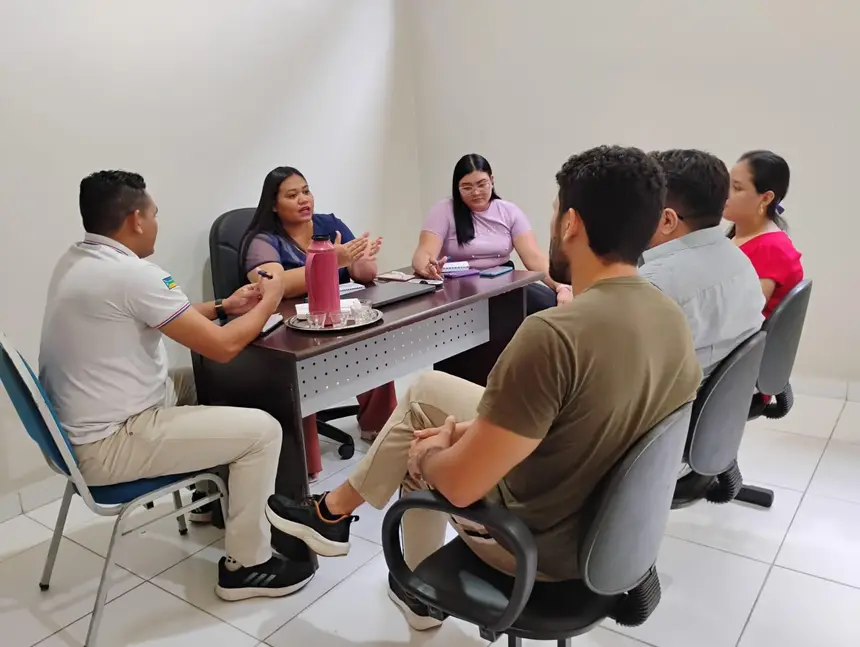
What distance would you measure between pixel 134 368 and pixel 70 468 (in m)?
0.30

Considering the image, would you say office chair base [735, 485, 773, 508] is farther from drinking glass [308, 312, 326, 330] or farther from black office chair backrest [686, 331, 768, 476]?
drinking glass [308, 312, 326, 330]

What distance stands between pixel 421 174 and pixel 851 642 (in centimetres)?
331

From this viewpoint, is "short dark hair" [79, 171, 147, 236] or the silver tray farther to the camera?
the silver tray

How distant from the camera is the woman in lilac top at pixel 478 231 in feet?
9.81

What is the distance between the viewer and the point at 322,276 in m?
1.90

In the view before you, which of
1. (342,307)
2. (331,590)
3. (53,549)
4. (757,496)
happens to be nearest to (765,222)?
(757,496)

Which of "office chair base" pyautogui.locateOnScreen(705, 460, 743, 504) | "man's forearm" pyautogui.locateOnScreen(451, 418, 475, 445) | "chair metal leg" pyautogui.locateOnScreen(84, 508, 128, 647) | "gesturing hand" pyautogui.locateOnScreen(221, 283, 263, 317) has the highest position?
"gesturing hand" pyautogui.locateOnScreen(221, 283, 263, 317)

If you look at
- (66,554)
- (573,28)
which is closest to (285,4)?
(573,28)

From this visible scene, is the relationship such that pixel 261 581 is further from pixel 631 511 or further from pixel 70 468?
pixel 631 511

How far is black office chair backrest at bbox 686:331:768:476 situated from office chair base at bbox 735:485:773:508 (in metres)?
0.86

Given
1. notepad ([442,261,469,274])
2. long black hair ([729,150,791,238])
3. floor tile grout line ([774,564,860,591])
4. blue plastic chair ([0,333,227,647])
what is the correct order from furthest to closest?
1. notepad ([442,261,469,274])
2. long black hair ([729,150,791,238])
3. floor tile grout line ([774,564,860,591])
4. blue plastic chair ([0,333,227,647])

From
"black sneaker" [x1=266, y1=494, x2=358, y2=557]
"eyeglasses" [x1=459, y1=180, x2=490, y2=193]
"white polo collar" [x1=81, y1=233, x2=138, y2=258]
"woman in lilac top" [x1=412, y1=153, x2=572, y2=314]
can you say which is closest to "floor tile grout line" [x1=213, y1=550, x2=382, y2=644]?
"black sneaker" [x1=266, y1=494, x2=358, y2=557]

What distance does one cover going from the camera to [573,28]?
3447mm

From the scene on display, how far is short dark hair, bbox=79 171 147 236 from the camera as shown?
1.75 metres
